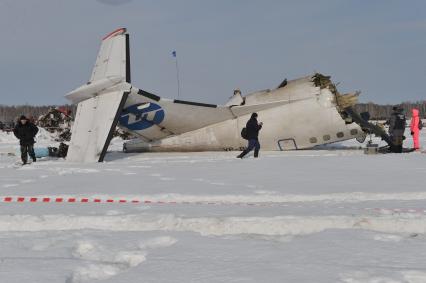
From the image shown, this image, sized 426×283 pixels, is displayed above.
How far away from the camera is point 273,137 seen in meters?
15.5

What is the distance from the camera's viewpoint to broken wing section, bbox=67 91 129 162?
1382 centimetres

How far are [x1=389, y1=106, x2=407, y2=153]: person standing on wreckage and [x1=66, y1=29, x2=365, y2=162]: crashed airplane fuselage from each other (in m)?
1.17

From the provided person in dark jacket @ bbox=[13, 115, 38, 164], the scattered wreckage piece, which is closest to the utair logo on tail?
person in dark jacket @ bbox=[13, 115, 38, 164]

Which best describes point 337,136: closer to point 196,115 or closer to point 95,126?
→ point 196,115

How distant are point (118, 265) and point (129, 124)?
12.5 meters

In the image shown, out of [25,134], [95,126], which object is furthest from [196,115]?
[25,134]

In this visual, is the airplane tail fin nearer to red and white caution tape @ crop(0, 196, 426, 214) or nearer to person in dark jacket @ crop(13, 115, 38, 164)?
person in dark jacket @ crop(13, 115, 38, 164)

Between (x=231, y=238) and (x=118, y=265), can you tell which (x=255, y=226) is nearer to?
(x=231, y=238)

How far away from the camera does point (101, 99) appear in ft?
48.4

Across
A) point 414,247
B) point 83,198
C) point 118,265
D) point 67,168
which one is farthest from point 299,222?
point 67,168

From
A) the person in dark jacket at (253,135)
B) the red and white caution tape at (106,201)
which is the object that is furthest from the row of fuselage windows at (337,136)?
the red and white caution tape at (106,201)

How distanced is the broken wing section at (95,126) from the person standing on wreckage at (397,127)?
9703 millimetres

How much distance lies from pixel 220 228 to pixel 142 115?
11.1 metres

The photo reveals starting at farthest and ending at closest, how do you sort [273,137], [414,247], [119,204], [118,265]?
[273,137] → [119,204] → [414,247] → [118,265]
